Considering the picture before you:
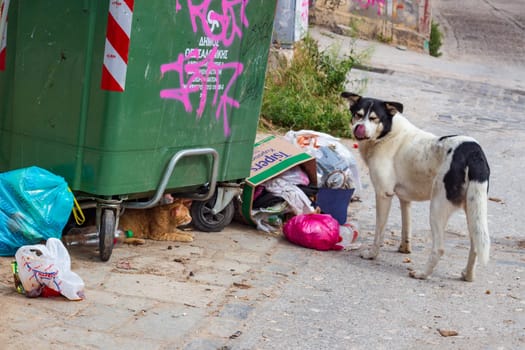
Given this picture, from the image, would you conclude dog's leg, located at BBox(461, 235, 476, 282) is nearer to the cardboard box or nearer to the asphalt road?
the cardboard box

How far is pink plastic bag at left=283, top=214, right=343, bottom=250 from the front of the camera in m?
6.57

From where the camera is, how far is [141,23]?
5367mm

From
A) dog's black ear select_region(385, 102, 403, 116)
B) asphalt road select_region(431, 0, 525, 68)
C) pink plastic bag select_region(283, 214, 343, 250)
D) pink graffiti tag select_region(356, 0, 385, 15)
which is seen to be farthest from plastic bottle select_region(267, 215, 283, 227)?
→ asphalt road select_region(431, 0, 525, 68)

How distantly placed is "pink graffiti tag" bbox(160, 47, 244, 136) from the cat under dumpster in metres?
0.69

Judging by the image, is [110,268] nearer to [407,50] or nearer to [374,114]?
[374,114]

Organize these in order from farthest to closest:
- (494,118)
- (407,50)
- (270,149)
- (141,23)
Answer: (407,50) → (494,118) → (270,149) → (141,23)

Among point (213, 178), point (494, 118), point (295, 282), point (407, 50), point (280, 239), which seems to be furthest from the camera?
point (407, 50)

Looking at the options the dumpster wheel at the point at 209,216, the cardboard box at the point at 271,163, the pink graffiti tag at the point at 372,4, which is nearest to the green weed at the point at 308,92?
the cardboard box at the point at 271,163

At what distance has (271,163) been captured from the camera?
709cm

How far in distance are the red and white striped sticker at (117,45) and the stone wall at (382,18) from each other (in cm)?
1485

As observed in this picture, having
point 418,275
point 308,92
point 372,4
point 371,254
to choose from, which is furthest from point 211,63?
point 372,4

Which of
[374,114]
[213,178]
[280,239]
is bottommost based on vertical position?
[280,239]

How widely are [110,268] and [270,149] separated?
2142 mm

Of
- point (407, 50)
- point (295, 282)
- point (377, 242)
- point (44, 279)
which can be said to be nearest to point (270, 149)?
point (377, 242)
